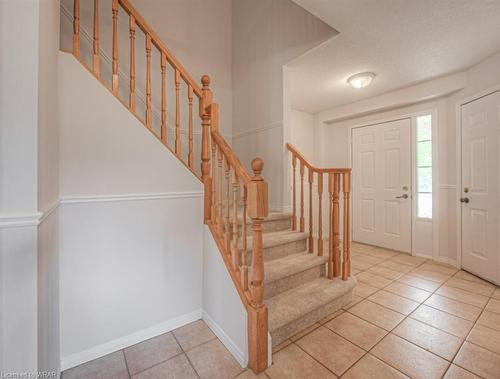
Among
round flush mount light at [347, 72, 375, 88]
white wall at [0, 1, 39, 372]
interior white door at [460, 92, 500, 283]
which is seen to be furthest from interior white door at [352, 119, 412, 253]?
white wall at [0, 1, 39, 372]

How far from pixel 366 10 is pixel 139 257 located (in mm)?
2592

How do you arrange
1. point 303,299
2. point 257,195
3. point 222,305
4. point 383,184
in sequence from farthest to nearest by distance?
point 383,184
point 303,299
point 222,305
point 257,195

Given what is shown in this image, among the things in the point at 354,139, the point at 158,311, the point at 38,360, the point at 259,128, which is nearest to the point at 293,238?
the point at 158,311

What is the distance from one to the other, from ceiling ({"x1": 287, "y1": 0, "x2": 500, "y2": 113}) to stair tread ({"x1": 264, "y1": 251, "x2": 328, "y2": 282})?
209 cm

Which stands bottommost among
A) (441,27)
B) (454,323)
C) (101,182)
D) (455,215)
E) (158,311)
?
(454,323)

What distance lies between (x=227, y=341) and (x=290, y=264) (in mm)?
757

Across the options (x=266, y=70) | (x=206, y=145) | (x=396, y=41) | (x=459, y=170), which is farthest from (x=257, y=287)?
(x=459, y=170)

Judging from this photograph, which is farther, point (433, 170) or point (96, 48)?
point (433, 170)

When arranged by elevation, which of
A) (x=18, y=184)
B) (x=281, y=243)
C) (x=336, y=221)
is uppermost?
(x=18, y=184)

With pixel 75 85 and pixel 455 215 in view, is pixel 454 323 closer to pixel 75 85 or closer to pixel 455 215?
Answer: pixel 455 215

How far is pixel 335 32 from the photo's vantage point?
6.82 ft

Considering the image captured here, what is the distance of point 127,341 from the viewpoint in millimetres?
1574

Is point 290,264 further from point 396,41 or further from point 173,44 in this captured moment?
point 173,44

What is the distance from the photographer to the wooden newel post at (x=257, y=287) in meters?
1.29
